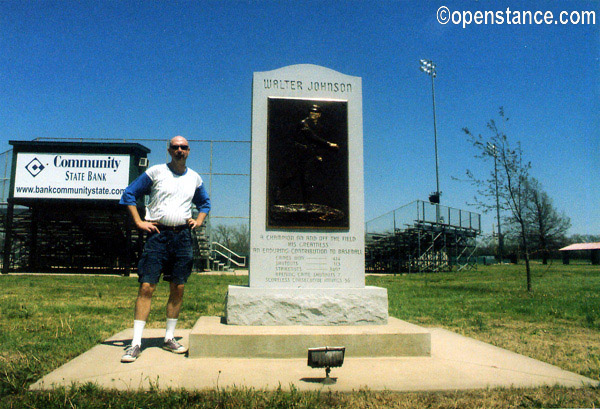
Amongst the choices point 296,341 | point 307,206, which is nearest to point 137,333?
point 296,341

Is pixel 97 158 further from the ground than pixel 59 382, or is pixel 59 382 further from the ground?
pixel 97 158

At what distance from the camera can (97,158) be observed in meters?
18.3

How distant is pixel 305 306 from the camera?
478 centimetres

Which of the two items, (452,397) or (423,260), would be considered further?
(423,260)

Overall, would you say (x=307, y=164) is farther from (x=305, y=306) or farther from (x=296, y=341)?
(x=296, y=341)

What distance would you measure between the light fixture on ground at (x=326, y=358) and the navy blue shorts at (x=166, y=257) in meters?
1.43

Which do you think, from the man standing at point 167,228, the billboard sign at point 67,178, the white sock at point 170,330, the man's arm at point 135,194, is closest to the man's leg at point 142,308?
the man standing at point 167,228

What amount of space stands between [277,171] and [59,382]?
9.20 ft

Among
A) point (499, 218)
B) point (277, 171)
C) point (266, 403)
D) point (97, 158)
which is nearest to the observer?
point (266, 403)

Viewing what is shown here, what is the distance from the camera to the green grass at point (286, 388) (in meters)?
2.99

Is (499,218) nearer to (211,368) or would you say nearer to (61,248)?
(211,368)

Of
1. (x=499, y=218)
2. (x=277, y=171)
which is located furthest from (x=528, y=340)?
(x=499, y=218)

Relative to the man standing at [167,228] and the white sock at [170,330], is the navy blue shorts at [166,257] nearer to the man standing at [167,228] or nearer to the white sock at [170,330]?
the man standing at [167,228]

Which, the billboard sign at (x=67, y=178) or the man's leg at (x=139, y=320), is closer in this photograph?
the man's leg at (x=139, y=320)
